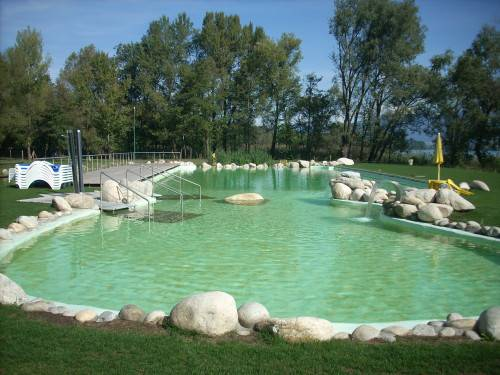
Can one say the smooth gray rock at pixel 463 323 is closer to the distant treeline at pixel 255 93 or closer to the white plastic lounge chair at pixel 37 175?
the white plastic lounge chair at pixel 37 175

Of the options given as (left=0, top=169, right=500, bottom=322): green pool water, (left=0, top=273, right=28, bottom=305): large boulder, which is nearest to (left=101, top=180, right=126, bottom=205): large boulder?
(left=0, top=169, right=500, bottom=322): green pool water

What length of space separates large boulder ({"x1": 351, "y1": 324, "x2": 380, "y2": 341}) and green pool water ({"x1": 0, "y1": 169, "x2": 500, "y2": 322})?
1185 mm

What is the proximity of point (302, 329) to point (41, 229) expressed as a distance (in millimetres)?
6823

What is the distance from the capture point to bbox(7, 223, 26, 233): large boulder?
8510 mm

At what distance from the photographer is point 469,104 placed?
29453mm

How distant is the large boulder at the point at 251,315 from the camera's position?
431cm

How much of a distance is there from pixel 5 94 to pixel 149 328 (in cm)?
3162

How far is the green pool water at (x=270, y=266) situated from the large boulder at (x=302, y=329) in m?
1.34

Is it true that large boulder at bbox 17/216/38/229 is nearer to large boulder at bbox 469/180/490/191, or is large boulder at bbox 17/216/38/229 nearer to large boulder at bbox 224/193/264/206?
large boulder at bbox 224/193/264/206

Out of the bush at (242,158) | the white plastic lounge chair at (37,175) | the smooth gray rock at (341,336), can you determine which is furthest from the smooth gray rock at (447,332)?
the bush at (242,158)

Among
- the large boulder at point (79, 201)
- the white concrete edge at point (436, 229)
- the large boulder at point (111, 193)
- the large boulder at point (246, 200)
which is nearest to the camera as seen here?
the white concrete edge at point (436, 229)

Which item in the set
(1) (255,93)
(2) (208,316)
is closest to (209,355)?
(2) (208,316)

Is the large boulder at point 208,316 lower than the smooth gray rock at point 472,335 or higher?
higher

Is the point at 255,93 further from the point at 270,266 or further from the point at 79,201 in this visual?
the point at 270,266
